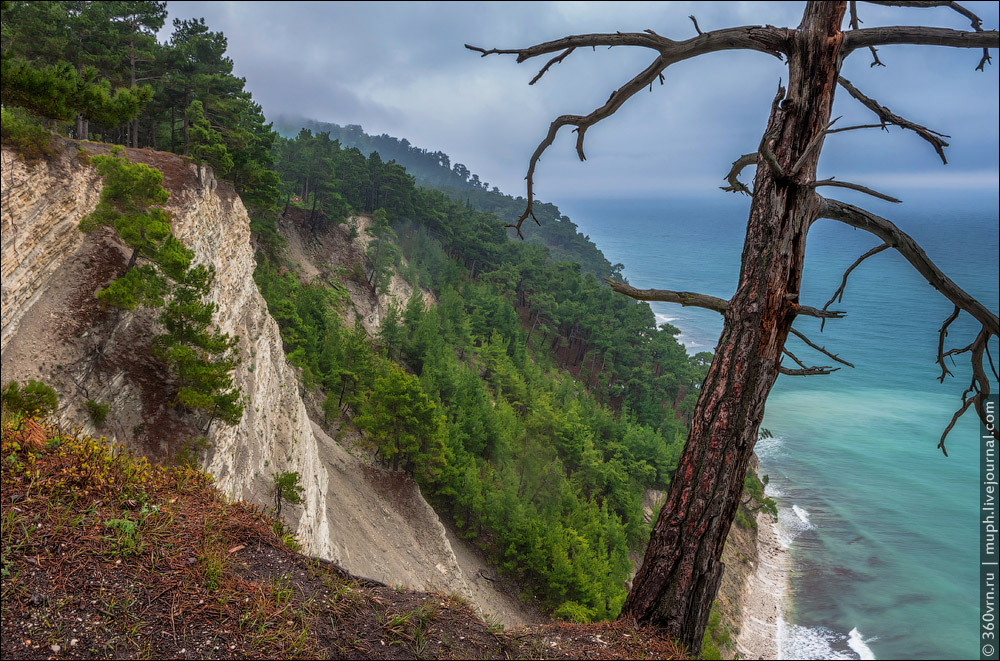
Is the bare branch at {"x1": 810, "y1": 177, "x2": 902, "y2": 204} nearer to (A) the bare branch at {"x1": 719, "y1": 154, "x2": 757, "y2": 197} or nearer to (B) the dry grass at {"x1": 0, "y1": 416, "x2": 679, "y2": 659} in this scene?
(A) the bare branch at {"x1": 719, "y1": 154, "x2": 757, "y2": 197}

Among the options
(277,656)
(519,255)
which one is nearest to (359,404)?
(277,656)

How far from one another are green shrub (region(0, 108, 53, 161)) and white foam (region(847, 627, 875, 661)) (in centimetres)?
3814

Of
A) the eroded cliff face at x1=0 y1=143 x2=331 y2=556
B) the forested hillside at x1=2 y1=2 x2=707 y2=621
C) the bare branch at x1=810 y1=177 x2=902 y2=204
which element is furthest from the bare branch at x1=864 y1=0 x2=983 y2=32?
the eroded cliff face at x1=0 y1=143 x2=331 y2=556

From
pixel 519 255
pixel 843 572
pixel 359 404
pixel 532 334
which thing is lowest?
pixel 843 572

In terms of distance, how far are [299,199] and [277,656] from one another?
48.1 metres

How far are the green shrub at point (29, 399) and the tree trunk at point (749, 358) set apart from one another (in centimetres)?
756

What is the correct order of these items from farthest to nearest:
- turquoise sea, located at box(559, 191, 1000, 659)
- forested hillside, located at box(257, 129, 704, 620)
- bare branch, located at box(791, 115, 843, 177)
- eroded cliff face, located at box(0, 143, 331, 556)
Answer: turquoise sea, located at box(559, 191, 1000, 659)
forested hillside, located at box(257, 129, 704, 620)
eroded cliff face, located at box(0, 143, 331, 556)
bare branch, located at box(791, 115, 843, 177)

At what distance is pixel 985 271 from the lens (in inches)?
4087

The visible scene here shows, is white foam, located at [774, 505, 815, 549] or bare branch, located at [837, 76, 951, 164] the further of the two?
white foam, located at [774, 505, 815, 549]

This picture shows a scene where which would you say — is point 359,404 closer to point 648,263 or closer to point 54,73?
point 54,73

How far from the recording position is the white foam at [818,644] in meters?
26.1

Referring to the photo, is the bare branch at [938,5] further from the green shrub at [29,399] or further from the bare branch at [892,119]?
the green shrub at [29,399]

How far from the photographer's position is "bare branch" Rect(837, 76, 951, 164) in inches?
154

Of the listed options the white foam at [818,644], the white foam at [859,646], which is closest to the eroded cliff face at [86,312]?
the white foam at [818,644]
